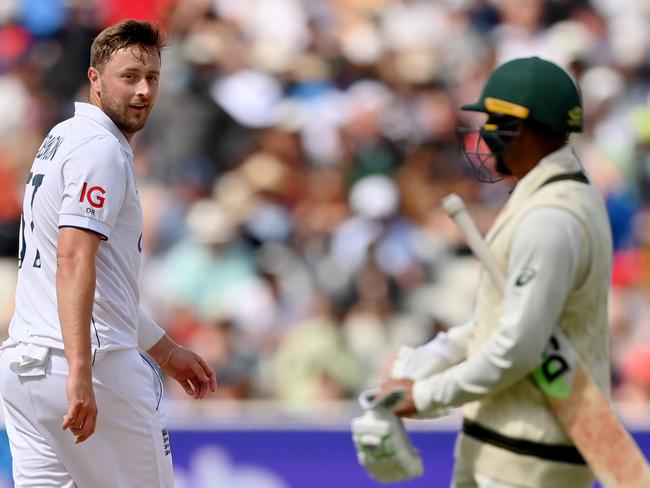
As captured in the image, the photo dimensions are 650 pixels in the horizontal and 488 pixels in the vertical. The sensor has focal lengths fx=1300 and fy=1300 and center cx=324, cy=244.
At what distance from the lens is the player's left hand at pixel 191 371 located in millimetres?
4391

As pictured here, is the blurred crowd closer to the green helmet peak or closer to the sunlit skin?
the sunlit skin

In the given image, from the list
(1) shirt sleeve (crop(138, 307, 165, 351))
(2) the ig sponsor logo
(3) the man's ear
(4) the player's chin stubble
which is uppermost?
(3) the man's ear

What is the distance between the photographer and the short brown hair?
3.89 meters

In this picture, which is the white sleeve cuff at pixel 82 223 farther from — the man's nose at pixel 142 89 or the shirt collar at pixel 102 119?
the man's nose at pixel 142 89

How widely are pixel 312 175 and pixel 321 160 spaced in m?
0.16

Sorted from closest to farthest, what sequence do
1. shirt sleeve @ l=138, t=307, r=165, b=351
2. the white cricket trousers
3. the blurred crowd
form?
the white cricket trousers, shirt sleeve @ l=138, t=307, r=165, b=351, the blurred crowd

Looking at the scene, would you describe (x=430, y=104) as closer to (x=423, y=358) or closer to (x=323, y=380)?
(x=323, y=380)

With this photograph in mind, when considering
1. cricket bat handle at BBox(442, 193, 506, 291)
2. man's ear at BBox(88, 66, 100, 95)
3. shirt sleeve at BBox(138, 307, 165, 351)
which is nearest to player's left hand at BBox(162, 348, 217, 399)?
shirt sleeve at BBox(138, 307, 165, 351)

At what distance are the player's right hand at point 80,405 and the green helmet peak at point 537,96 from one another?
54.3 inches

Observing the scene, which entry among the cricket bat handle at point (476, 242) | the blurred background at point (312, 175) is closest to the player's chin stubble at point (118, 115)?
the cricket bat handle at point (476, 242)

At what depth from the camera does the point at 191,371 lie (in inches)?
174

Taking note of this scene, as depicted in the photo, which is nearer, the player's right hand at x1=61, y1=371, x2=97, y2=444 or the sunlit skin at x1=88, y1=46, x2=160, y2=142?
the player's right hand at x1=61, y1=371, x2=97, y2=444

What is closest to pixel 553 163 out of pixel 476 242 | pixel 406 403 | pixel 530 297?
pixel 476 242

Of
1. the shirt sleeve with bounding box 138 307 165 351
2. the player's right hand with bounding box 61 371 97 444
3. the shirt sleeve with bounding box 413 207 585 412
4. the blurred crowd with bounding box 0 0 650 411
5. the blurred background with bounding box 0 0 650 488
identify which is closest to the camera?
the shirt sleeve with bounding box 413 207 585 412
